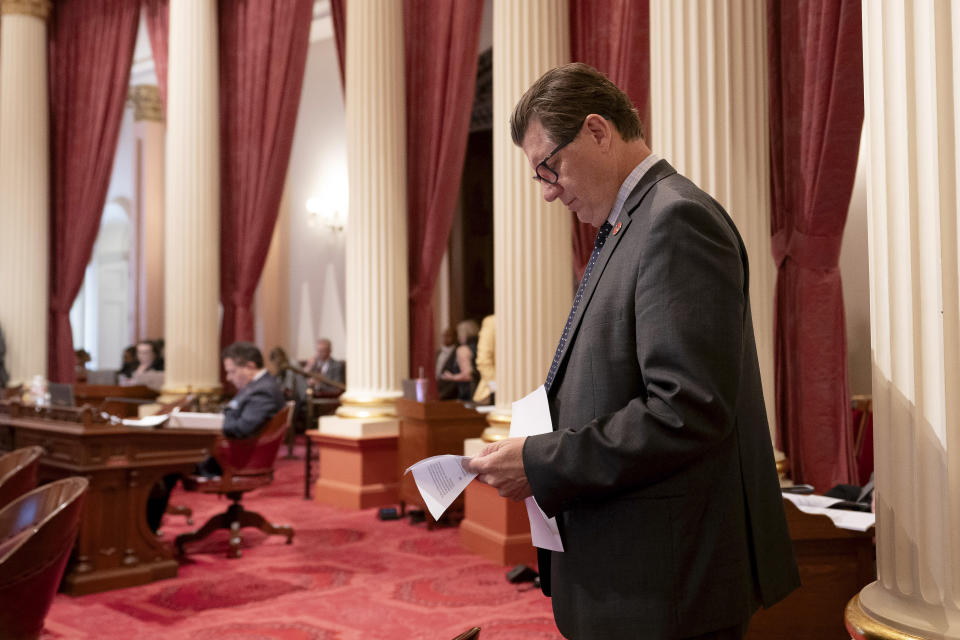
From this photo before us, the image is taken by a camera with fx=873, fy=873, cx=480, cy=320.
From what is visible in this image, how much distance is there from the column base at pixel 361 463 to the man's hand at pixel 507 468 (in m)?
5.07

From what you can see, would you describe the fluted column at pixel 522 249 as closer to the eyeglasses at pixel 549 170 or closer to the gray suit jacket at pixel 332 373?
the eyeglasses at pixel 549 170

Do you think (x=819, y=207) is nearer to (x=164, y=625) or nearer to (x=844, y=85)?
(x=844, y=85)

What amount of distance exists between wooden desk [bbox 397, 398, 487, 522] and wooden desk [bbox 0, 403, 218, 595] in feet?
4.91

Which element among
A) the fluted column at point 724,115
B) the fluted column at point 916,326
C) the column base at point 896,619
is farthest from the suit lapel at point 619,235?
the fluted column at point 724,115

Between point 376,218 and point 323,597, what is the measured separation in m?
3.22

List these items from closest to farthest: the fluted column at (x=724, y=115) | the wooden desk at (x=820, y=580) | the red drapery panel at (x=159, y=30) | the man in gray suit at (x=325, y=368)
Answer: the wooden desk at (x=820, y=580) < the fluted column at (x=724, y=115) < the red drapery panel at (x=159, y=30) < the man in gray suit at (x=325, y=368)

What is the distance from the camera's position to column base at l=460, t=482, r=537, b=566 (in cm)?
462

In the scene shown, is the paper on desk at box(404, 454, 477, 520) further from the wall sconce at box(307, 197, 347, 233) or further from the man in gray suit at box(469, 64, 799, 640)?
the wall sconce at box(307, 197, 347, 233)

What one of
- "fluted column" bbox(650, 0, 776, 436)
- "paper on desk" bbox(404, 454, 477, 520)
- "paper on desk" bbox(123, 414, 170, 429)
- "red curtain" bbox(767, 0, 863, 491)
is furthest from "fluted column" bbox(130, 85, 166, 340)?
"paper on desk" bbox(404, 454, 477, 520)

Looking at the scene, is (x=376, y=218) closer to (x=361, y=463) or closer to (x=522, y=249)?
(x=361, y=463)

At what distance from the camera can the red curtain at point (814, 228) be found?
378cm

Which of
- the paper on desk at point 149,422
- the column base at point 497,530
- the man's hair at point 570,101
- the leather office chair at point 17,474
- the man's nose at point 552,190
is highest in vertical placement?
the man's hair at point 570,101

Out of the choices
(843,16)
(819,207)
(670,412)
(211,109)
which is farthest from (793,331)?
(211,109)

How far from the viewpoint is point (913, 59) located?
168cm
